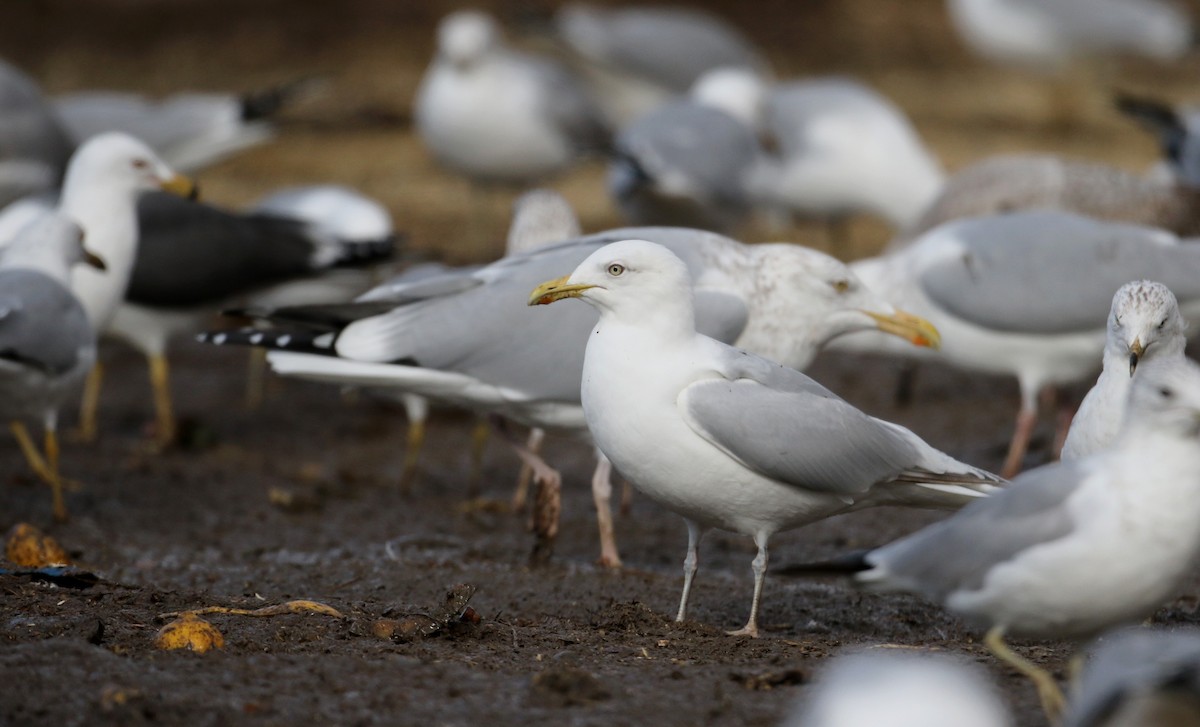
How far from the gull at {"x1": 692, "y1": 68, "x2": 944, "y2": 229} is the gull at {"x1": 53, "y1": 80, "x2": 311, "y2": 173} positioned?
3.00 m

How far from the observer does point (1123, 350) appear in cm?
426

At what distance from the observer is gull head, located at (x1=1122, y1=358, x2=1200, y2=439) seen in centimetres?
320

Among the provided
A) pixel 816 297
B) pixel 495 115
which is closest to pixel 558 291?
pixel 816 297

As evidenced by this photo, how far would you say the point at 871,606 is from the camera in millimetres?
4758

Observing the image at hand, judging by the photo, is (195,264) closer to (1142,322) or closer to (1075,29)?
(1142,322)

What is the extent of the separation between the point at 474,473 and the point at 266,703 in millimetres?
3691

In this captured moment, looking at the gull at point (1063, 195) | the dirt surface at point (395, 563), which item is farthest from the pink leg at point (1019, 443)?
the gull at point (1063, 195)

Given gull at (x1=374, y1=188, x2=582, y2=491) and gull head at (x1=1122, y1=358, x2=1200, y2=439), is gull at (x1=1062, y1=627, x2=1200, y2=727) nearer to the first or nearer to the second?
gull head at (x1=1122, y1=358, x2=1200, y2=439)

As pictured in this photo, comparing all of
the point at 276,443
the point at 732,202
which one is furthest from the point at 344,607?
the point at 732,202

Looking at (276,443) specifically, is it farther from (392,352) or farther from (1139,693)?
(1139,693)

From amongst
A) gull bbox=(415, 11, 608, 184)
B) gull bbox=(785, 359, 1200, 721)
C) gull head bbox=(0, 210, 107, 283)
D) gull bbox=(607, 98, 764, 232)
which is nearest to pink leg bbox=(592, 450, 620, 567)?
gull bbox=(785, 359, 1200, 721)

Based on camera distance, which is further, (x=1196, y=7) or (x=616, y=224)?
(x=1196, y=7)

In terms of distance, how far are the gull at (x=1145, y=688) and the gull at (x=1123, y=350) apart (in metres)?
1.39

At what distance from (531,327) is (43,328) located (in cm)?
188
